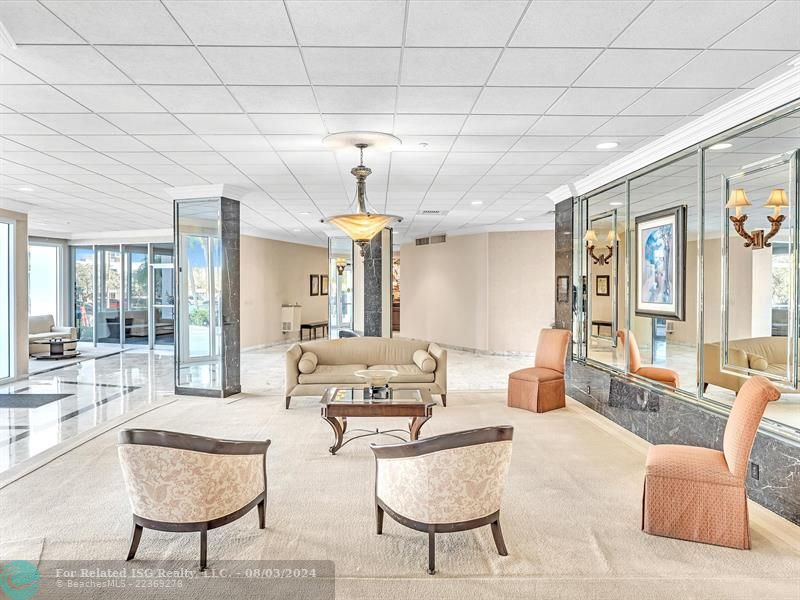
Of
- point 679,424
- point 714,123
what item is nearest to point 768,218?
point 714,123

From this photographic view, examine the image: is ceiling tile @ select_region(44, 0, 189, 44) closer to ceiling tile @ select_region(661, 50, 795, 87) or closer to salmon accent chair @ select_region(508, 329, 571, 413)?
ceiling tile @ select_region(661, 50, 795, 87)

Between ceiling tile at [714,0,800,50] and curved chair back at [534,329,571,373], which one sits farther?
curved chair back at [534,329,571,373]

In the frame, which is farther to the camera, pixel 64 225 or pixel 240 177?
pixel 64 225

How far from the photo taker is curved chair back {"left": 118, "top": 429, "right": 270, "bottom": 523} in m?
2.72

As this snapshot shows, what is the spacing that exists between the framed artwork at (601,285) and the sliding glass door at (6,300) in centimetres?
879

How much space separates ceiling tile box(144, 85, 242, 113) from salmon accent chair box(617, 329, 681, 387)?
4418 millimetres

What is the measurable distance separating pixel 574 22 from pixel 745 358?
284 cm

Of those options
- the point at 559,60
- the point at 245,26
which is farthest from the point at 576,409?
the point at 245,26

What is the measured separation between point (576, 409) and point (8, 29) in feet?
20.7

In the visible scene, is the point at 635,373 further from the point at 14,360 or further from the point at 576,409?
the point at 14,360

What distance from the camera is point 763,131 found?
3783mm

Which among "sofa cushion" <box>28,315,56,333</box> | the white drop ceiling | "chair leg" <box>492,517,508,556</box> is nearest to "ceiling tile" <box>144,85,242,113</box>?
the white drop ceiling

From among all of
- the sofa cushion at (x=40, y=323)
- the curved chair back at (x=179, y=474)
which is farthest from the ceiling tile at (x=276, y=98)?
the sofa cushion at (x=40, y=323)

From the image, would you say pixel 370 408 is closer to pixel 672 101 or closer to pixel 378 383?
pixel 378 383
